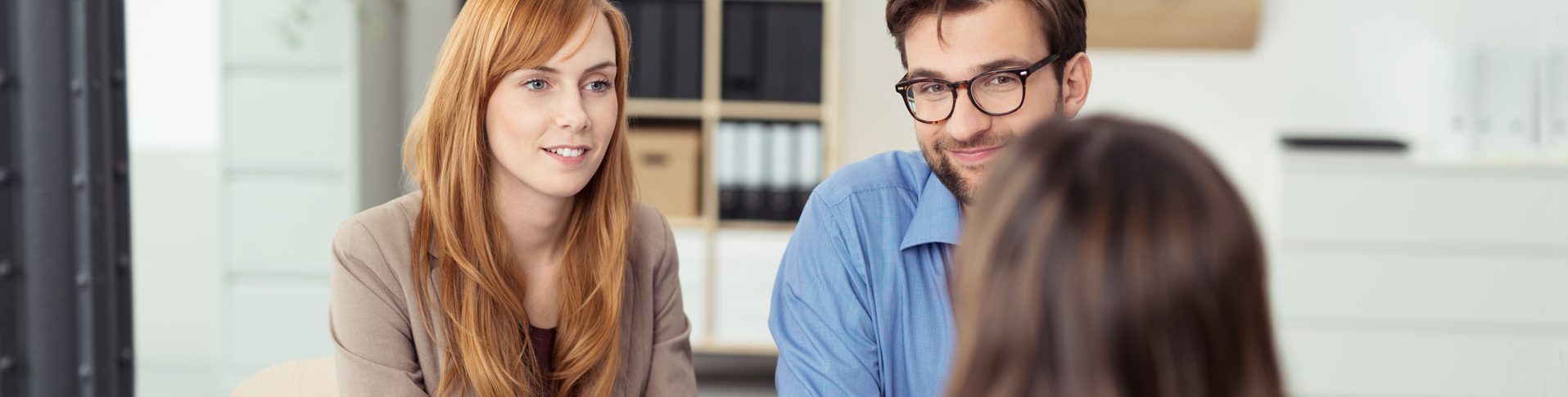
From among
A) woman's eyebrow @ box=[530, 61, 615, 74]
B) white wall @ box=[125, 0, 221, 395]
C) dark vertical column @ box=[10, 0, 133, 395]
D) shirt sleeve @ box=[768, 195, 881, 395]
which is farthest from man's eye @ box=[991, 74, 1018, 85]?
white wall @ box=[125, 0, 221, 395]

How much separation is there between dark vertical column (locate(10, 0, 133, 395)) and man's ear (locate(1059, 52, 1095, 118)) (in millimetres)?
1177

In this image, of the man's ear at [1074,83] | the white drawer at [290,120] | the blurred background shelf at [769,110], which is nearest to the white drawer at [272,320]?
the white drawer at [290,120]

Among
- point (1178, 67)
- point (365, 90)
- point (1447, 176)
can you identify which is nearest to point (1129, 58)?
point (1178, 67)

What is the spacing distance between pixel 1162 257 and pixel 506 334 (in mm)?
1019

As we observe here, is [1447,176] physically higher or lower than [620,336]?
higher

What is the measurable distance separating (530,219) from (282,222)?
2.07m

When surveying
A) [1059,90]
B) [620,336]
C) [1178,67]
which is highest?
[1178,67]

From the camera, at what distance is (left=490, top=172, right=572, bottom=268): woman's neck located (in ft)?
4.68

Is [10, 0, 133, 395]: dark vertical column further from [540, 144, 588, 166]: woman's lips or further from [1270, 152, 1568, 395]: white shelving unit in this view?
[1270, 152, 1568, 395]: white shelving unit

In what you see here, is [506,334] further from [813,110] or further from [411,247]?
[813,110]

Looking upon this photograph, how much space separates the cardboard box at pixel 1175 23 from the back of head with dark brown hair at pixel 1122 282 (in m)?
3.07

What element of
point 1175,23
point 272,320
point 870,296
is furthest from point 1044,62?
point 272,320

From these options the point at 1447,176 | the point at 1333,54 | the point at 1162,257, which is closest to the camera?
the point at 1162,257

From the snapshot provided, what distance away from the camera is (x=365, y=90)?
3238mm
